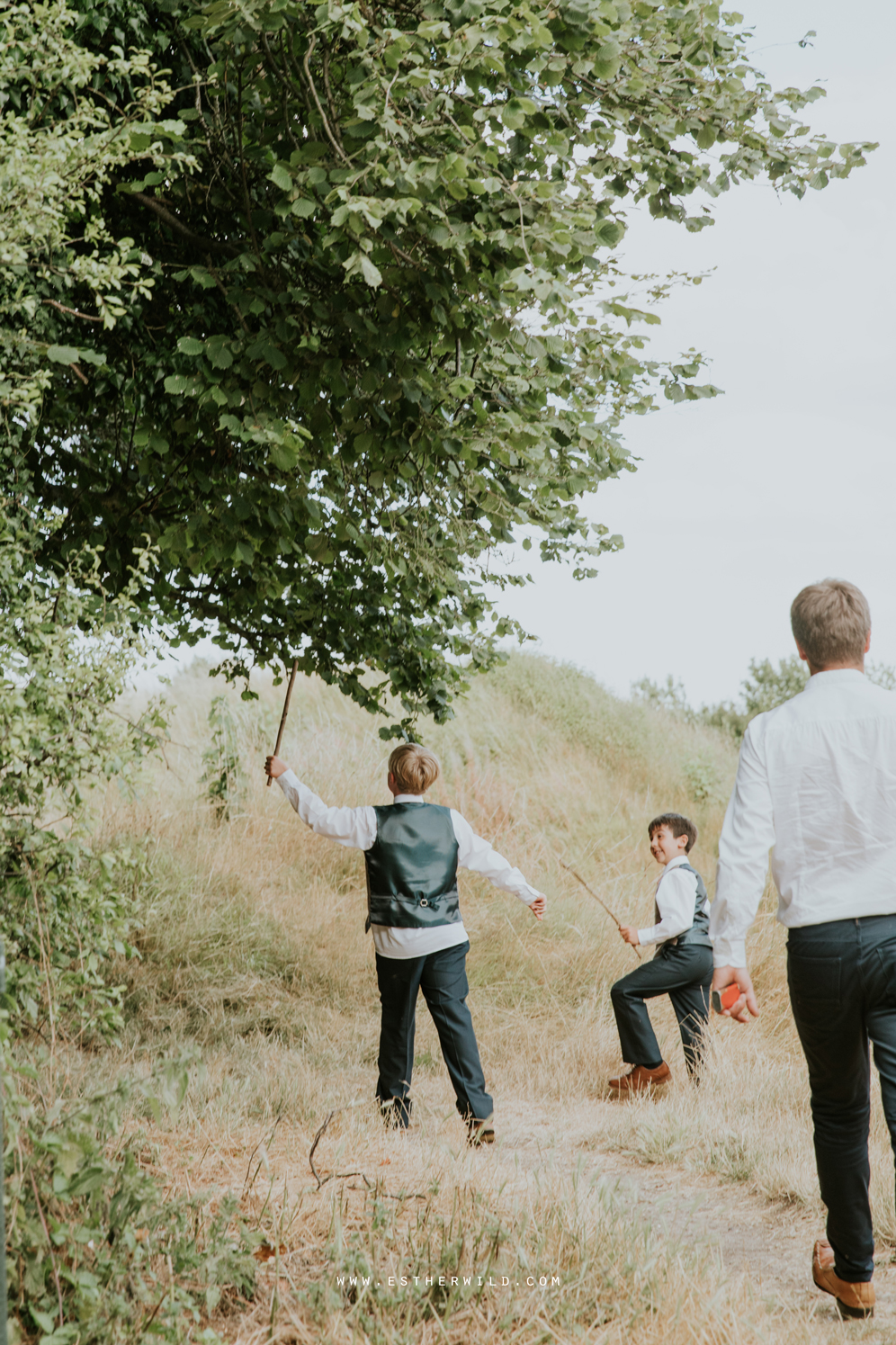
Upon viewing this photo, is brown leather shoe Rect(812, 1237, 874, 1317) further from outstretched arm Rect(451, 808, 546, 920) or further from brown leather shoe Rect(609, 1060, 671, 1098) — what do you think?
brown leather shoe Rect(609, 1060, 671, 1098)

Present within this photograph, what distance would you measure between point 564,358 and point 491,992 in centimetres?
461

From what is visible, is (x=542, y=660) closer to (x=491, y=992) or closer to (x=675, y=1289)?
(x=491, y=992)

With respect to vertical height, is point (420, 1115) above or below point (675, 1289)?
below

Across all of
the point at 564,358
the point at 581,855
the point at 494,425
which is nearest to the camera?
the point at 494,425

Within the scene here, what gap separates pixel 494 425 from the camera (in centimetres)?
512

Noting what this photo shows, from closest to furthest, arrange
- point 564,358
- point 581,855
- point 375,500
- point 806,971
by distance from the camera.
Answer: point 806,971 < point 564,358 < point 375,500 < point 581,855

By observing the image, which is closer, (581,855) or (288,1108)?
(288,1108)

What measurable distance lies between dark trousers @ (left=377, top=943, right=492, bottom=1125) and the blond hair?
32.3 inches

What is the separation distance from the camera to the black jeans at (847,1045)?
3037mm

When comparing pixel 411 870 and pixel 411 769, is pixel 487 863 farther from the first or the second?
pixel 411 769

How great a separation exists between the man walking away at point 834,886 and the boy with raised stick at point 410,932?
6.74 ft

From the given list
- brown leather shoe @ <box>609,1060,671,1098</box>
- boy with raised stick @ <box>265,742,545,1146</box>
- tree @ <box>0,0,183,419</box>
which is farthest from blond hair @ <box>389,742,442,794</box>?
tree @ <box>0,0,183,419</box>

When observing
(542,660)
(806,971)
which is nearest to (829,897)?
(806,971)

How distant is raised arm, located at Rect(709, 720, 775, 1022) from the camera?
3158 mm
